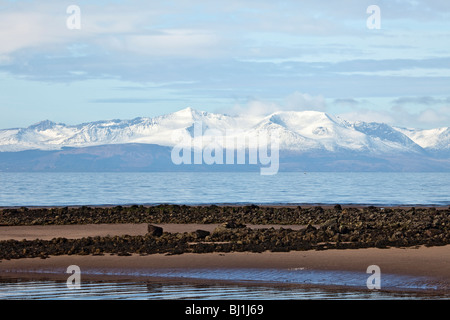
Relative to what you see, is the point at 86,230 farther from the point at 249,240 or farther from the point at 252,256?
the point at 252,256

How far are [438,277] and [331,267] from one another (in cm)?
397

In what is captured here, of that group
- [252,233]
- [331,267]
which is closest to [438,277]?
[331,267]

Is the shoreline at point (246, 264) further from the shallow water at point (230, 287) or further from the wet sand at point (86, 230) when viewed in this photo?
the wet sand at point (86, 230)

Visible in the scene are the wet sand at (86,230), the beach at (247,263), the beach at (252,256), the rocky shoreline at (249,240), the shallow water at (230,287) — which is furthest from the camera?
the wet sand at (86,230)

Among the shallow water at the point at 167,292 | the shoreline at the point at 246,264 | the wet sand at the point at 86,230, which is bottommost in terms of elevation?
the wet sand at the point at 86,230

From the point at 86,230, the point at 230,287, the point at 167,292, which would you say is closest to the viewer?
the point at 167,292

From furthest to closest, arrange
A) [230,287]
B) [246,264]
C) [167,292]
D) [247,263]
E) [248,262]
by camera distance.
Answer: [248,262]
[247,263]
[246,264]
[230,287]
[167,292]

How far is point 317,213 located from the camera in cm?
5588

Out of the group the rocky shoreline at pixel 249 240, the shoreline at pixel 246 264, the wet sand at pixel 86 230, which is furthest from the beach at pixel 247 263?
the wet sand at pixel 86 230

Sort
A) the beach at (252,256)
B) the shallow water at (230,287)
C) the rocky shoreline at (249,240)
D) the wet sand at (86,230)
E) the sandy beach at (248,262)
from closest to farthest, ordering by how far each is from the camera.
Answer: the shallow water at (230,287) < the beach at (252,256) < the sandy beach at (248,262) < the rocky shoreline at (249,240) < the wet sand at (86,230)

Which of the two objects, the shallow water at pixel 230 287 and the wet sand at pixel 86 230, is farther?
the wet sand at pixel 86 230

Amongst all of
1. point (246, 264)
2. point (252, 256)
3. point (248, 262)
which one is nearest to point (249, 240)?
point (252, 256)

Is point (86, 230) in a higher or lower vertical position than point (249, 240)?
lower

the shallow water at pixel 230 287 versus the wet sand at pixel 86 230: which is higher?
the shallow water at pixel 230 287
